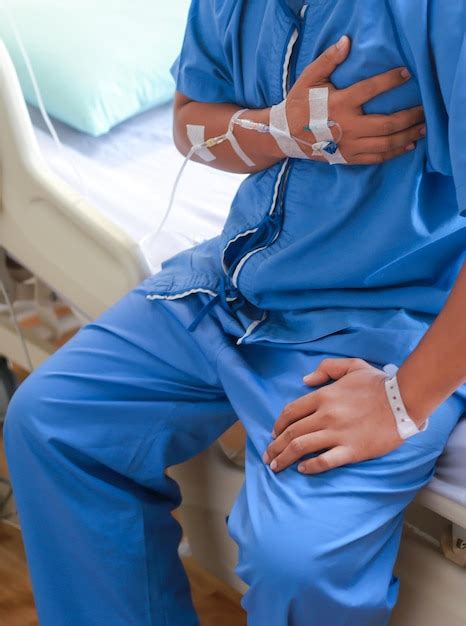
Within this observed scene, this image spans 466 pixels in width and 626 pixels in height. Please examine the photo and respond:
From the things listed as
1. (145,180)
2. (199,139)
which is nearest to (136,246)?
(199,139)

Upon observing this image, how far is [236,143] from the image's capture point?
125 cm

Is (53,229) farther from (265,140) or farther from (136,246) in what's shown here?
(265,140)

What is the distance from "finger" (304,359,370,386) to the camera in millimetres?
1109

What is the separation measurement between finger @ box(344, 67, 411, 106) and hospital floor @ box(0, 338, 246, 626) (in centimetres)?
97

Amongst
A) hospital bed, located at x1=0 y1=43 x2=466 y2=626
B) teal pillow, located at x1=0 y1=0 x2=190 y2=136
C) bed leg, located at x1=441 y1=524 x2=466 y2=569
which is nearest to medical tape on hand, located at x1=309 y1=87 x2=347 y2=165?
hospital bed, located at x1=0 y1=43 x2=466 y2=626

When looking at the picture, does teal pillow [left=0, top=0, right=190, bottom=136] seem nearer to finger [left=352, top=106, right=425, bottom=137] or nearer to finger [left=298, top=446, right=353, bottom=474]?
finger [left=352, top=106, right=425, bottom=137]

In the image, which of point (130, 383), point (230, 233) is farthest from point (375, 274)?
point (130, 383)

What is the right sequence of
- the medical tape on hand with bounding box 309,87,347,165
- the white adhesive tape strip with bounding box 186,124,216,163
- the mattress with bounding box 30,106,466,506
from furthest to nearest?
the mattress with bounding box 30,106,466,506
the white adhesive tape strip with bounding box 186,124,216,163
the medical tape on hand with bounding box 309,87,347,165

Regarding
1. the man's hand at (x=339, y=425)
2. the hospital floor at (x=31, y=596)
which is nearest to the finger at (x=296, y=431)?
the man's hand at (x=339, y=425)

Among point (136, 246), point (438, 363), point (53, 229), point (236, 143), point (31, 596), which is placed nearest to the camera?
point (438, 363)

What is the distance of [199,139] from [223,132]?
0.06m

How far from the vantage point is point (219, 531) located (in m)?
1.46

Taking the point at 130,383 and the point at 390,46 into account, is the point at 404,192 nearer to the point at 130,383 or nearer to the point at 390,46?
the point at 390,46

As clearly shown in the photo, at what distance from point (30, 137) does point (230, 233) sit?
440mm
